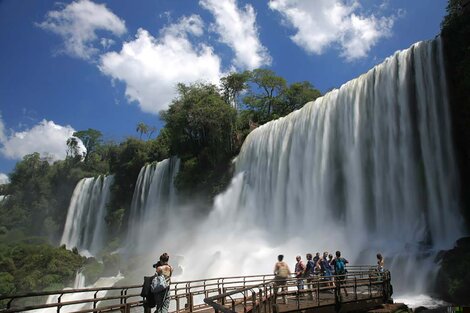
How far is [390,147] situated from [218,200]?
17.9 metres

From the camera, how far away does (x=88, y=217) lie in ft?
184

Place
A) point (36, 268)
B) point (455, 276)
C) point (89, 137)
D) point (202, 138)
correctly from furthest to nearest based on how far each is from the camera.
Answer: point (89, 137) → point (202, 138) → point (36, 268) → point (455, 276)

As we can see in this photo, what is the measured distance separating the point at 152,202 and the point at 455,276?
33.8m

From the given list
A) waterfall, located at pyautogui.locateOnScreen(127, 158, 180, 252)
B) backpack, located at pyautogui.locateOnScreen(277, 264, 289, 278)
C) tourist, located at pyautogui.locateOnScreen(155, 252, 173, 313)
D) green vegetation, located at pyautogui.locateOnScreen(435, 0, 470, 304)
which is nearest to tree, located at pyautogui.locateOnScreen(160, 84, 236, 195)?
waterfall, located at pyautogui.locateOnScreen(127, 158, 180, 252)

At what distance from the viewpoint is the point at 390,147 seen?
77.4 feet

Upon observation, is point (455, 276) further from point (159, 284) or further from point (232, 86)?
point (232, 86)

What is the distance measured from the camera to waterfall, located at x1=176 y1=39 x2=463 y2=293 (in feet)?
67.8

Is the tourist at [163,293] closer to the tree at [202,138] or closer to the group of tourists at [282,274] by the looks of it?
the group of tourists at [282,274]

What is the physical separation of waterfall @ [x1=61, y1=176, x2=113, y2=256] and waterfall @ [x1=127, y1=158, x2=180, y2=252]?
7749 mm

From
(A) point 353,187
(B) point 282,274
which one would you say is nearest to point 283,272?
(B) point 282,274

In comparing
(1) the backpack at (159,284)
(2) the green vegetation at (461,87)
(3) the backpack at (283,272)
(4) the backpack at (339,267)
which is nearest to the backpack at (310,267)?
(4) the backpack at (339,267)

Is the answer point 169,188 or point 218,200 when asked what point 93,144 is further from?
point 218,200

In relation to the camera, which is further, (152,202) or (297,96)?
(297,96)

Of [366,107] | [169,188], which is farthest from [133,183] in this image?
[366,107]
